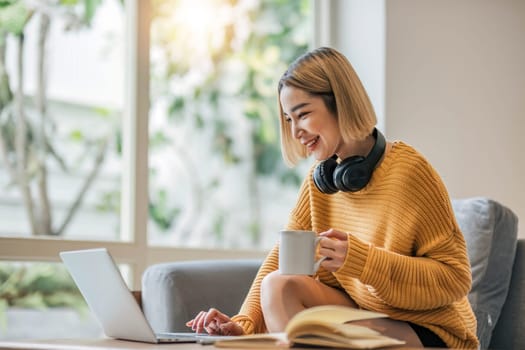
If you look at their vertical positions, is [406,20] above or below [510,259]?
above

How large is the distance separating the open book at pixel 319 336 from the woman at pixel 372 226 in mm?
316

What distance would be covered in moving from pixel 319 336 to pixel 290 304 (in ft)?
1.16

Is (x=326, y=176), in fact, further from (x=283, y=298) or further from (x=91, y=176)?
(x=91, y=176)

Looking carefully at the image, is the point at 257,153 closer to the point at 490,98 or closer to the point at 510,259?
the point at 490,98

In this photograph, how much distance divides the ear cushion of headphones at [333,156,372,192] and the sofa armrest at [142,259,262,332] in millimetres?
628

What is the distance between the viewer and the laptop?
1483mm

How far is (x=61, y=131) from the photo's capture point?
2986mm

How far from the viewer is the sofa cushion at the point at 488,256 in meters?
2.24

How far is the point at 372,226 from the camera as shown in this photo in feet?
5.94

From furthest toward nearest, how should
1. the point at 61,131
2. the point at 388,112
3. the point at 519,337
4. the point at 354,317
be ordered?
the point at 388,112, the point at 61,131, the point at 519,337, the point at 354,317

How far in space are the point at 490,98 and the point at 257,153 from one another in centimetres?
102

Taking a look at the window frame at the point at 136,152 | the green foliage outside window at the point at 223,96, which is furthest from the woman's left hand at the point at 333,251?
the green foliage outside window at the point at 223,96

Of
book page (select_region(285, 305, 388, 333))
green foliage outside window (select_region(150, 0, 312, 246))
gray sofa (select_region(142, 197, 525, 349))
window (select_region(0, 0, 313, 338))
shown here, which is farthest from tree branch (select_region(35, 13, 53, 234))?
book page (select_region(285, 305, 388, 333))

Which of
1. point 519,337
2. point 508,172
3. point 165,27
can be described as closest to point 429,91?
point 508,172
